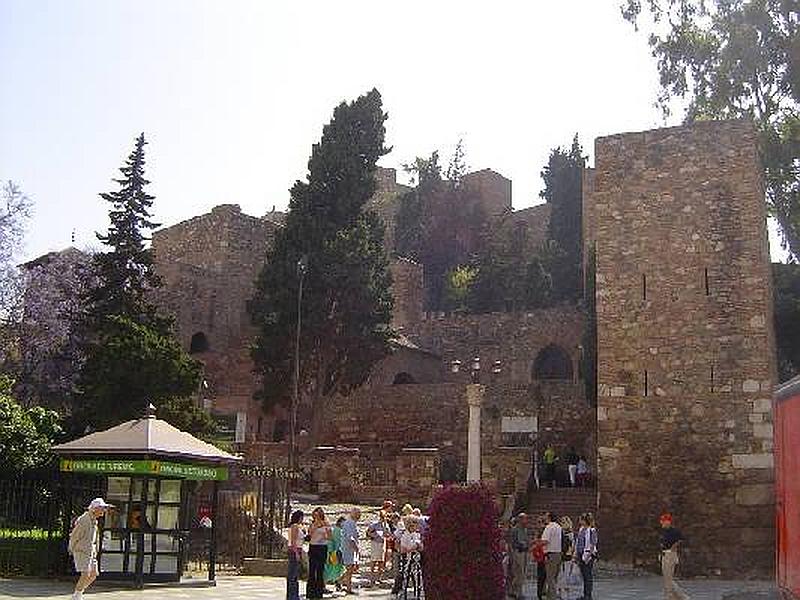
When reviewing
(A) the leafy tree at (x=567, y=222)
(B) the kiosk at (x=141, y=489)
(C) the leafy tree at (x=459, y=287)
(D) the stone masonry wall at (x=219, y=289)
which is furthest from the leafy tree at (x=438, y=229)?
(B) the kiosk at (x=141, y=489)

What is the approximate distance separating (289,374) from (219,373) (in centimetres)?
787

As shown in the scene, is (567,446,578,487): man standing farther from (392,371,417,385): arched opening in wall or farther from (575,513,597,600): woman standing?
(575,513,597,600): woman standing

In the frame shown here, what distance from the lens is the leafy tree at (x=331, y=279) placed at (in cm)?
3136

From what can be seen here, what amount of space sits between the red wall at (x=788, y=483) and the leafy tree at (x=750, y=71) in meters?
17.4

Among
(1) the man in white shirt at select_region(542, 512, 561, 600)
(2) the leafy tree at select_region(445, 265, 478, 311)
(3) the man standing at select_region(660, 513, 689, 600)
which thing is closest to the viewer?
(3) the man standing at select_region(660, 513, 689, 600)

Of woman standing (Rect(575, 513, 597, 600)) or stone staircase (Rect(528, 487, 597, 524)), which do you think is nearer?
woman standing (Rect(575, 513, 597, 600))

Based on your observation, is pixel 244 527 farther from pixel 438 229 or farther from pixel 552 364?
pixel 438 229

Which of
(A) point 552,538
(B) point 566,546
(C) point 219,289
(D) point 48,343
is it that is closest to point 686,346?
(B) point 566,546

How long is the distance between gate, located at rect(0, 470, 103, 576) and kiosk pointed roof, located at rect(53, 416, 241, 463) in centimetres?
97

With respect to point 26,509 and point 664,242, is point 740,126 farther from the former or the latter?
point 26,509

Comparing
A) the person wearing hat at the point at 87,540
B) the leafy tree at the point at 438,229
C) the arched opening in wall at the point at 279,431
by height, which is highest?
the leafy tree at the point at 438,229

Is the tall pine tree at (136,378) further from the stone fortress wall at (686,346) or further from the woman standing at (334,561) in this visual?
the stone fortress wall at (686,346)

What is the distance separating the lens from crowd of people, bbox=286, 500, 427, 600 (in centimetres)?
1230

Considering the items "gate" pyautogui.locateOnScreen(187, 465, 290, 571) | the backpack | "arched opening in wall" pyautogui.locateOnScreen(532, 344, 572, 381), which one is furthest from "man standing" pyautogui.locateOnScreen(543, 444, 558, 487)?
"arched opening in wall" pyautogui.locateOnScreen(532, 344, 572, 381)
